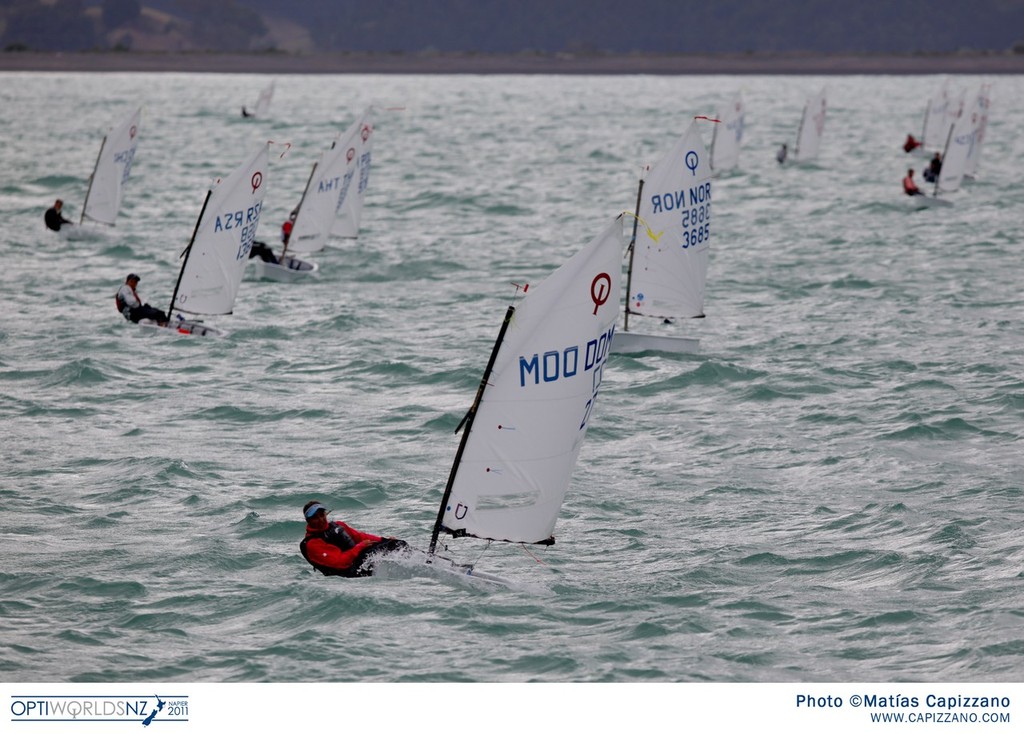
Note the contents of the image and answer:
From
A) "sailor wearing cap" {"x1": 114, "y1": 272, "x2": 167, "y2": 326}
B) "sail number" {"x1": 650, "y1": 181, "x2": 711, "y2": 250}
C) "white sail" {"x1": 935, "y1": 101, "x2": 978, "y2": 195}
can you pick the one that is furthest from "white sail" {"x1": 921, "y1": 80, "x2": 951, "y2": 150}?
"sailor wearing cap" {"x1": 114, "y1": 272, "x2": 167, "y2": 326}

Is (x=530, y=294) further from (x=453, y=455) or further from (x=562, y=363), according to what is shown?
(x=453, y=455)

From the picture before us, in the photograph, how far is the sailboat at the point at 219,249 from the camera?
115ft

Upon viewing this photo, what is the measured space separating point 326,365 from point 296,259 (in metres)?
10.6

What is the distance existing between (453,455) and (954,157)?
39.5 meters

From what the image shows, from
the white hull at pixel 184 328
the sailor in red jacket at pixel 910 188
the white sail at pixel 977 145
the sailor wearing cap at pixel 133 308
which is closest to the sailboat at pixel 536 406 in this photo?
the white hull at pixel 184 328

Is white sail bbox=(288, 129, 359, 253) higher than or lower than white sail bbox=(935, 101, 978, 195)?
lower

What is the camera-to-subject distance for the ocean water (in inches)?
723

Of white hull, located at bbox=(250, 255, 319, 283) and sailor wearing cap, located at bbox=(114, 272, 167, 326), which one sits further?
white hull, located at bbox=(250, 255, 319, 283)

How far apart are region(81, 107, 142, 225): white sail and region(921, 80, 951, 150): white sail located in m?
47.1

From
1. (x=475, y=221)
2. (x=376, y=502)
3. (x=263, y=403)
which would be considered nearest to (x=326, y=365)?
(x=263, y=403)

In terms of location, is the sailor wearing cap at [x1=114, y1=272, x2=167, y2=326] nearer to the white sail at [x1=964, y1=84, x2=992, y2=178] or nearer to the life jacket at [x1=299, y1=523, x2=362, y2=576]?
the life jacket at [x1=299, y1=523, x2=362, y2=576]

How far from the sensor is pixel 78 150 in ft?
281

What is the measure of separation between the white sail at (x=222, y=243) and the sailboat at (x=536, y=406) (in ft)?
56.0

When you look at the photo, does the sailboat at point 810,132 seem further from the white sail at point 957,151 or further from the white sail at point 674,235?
the white sail at point 674,235
